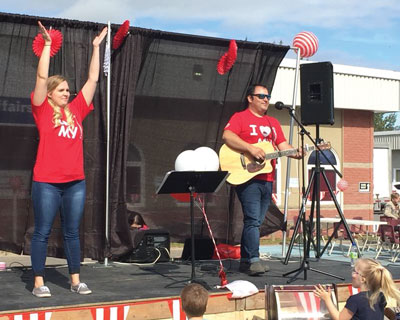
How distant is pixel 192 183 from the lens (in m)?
5.82

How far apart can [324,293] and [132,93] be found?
3.28 metres

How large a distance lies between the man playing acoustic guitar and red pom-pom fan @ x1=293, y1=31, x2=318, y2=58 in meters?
2.17

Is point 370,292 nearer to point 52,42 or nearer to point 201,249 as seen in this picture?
point 201,249

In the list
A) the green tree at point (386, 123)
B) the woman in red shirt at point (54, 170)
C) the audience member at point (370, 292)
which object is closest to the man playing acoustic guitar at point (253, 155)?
the woman in red shirt at point (54, 170)

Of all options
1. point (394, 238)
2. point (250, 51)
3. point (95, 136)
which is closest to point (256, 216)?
point (95, 136)

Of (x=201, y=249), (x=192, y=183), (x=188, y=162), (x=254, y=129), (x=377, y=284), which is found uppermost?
(x=254, y=129)

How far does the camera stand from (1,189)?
6.62 metres

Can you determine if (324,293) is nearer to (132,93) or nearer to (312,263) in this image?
(312,263)

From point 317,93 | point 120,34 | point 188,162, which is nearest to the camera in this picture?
point 188,162

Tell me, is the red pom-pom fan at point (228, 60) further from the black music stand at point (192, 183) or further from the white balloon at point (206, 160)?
the black music stand at point (192, 183)

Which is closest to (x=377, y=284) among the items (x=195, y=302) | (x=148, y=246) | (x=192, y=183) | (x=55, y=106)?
(x=195, y=302)

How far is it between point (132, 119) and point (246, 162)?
64.7 inches

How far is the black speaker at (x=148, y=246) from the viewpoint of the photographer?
726cm

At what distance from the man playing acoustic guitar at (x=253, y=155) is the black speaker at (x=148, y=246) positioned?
3.97ft
